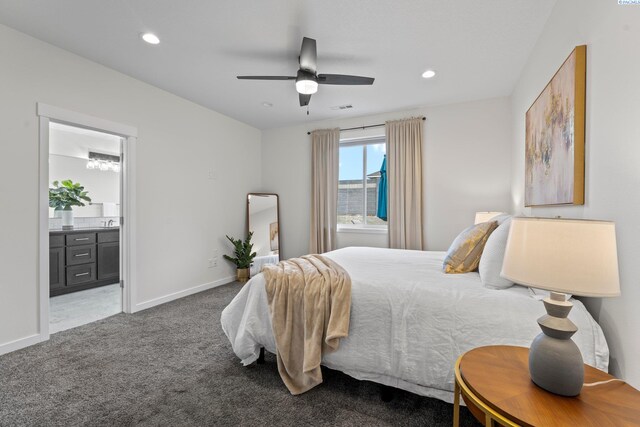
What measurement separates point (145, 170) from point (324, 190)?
251cm

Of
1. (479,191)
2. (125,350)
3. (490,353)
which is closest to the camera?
(490,353)

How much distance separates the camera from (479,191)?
3.69 meters

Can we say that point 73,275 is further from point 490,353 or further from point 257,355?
point 490,353

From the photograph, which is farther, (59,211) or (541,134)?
(59,211)

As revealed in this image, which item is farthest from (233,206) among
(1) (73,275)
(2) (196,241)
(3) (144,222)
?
(1) (73,275)

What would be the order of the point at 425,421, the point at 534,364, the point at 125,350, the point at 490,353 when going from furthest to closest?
1. the point at 125,350
2. the point at 425,421
3. the point at 490,353
4. the point at 534,364

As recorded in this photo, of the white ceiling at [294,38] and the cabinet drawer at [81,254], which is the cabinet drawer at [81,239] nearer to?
the cabinet drawer at [81,254]

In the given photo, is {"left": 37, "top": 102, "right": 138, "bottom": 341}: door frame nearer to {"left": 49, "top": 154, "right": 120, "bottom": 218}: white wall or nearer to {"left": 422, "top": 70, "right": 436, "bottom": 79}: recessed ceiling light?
{"left": 49, "top": 154, "right": 120, "bottom": 218}: white wall

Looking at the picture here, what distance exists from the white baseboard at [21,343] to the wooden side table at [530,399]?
11.1 feet

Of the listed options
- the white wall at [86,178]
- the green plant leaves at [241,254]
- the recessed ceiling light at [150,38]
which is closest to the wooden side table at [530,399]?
the recessed ceiling light at [150,38]

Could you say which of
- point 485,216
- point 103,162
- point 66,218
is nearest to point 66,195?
point 66,218

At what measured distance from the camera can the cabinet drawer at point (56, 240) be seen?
12.5 feet

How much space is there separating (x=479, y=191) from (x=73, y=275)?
19.2 ft

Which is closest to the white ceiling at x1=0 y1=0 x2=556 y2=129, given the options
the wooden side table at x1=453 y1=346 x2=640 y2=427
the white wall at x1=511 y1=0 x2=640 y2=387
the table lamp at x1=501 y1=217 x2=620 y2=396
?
the white wall at x1=511 y1=0 x2=640 y2=387
